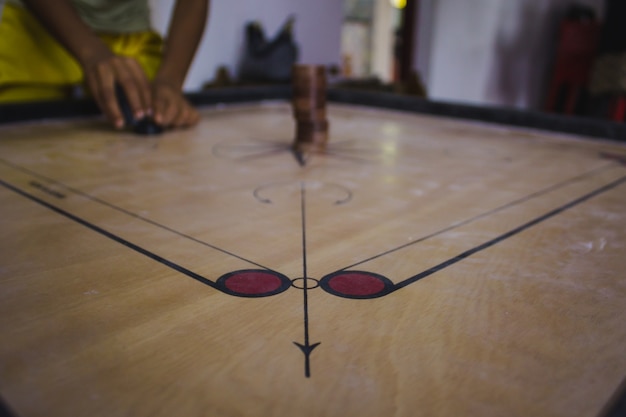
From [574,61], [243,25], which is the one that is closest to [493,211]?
[243,25]

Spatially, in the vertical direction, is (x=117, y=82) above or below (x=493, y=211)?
above

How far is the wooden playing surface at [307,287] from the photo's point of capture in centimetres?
45

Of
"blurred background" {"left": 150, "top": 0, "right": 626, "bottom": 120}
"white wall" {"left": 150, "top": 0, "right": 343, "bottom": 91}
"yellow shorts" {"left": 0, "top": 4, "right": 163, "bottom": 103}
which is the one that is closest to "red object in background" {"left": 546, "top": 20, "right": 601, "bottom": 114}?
"blurred background" {"left": 150, "top": 0, "right": 626, "bottom": 120}

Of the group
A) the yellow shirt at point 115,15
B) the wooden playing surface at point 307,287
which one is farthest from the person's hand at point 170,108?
the yellow shirt at point 115,15

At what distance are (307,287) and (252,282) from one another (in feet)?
0.22

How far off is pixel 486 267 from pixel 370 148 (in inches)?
30.3

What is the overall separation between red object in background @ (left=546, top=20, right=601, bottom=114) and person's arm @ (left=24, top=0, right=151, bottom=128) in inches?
176

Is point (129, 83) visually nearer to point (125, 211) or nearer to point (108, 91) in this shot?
point (108, 91)

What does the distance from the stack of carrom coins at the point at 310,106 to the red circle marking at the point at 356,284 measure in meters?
0.74

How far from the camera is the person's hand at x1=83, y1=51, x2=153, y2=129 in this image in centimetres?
150

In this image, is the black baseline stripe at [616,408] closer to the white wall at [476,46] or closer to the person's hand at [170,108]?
the person's hand at [170,108]

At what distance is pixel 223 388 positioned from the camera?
0.45 m

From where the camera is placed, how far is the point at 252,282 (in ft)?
2.13

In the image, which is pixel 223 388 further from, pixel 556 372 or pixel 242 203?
pixel 242 203
